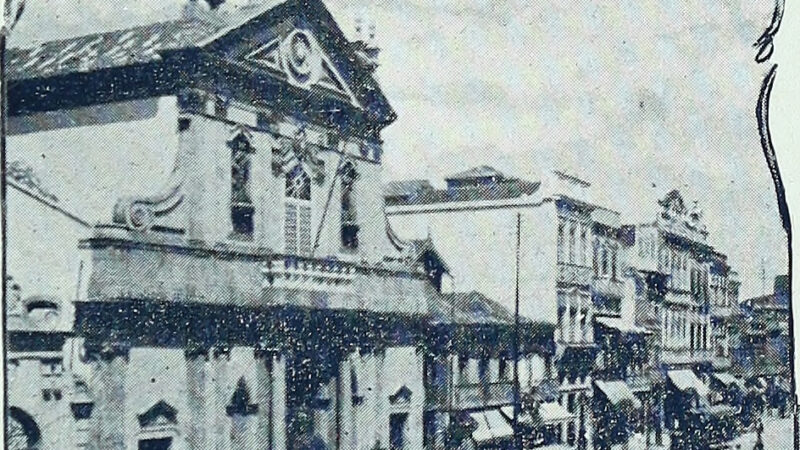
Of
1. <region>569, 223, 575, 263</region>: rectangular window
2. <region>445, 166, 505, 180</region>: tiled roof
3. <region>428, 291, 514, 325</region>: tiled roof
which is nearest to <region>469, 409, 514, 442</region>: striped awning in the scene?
<region>428, 291, 514, 325</region>: tiled roof

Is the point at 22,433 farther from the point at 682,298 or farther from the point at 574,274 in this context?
the point at 682,298

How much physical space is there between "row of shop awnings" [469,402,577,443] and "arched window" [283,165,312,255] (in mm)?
1087

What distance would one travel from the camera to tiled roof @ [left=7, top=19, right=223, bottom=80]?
3779mm

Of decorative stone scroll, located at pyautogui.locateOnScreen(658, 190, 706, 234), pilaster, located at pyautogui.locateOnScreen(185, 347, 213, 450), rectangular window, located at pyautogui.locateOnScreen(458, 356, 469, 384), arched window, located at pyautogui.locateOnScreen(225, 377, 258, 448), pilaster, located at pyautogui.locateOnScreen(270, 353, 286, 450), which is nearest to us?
pilaster, located at pyautogui.locateOnScreen(185, 347, 213, 450)

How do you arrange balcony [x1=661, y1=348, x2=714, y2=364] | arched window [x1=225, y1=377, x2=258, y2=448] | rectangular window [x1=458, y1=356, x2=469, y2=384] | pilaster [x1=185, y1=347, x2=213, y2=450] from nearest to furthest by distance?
pilaster [x1=185, y1=347, x2=213, y2=450]
arched window [x1=225, y1=377, x2=258, y2=448]
rectangular window [x1=458, y1=356, x2=469, y2=384]
balcony [x1=661, y1=348, x2=714, y2=364]

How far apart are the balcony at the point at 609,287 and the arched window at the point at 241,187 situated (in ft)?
5.83

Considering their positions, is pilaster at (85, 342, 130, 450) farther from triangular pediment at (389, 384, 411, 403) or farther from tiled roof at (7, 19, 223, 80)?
triangular pediment at (389, 384, 411, 403)

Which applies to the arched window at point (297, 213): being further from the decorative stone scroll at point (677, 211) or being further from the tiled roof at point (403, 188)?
the decorative stone scroll at point (677, 211)

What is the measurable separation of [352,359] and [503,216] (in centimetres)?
92

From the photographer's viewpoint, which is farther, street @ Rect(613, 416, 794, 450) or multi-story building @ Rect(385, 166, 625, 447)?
street @ Rect(613, 416, 794, 450)

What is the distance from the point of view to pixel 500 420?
466 cm

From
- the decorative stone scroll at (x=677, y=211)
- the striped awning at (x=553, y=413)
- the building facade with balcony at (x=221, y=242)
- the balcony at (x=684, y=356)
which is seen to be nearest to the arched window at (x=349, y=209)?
the building facade with balcony at (x=221, y=242)

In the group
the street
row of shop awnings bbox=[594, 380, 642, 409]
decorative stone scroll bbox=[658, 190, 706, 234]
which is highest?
decorative stone scroll bbox=[658, 190, 706, 234]

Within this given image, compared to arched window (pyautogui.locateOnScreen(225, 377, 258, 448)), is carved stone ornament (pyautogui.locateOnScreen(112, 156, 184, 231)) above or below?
above
